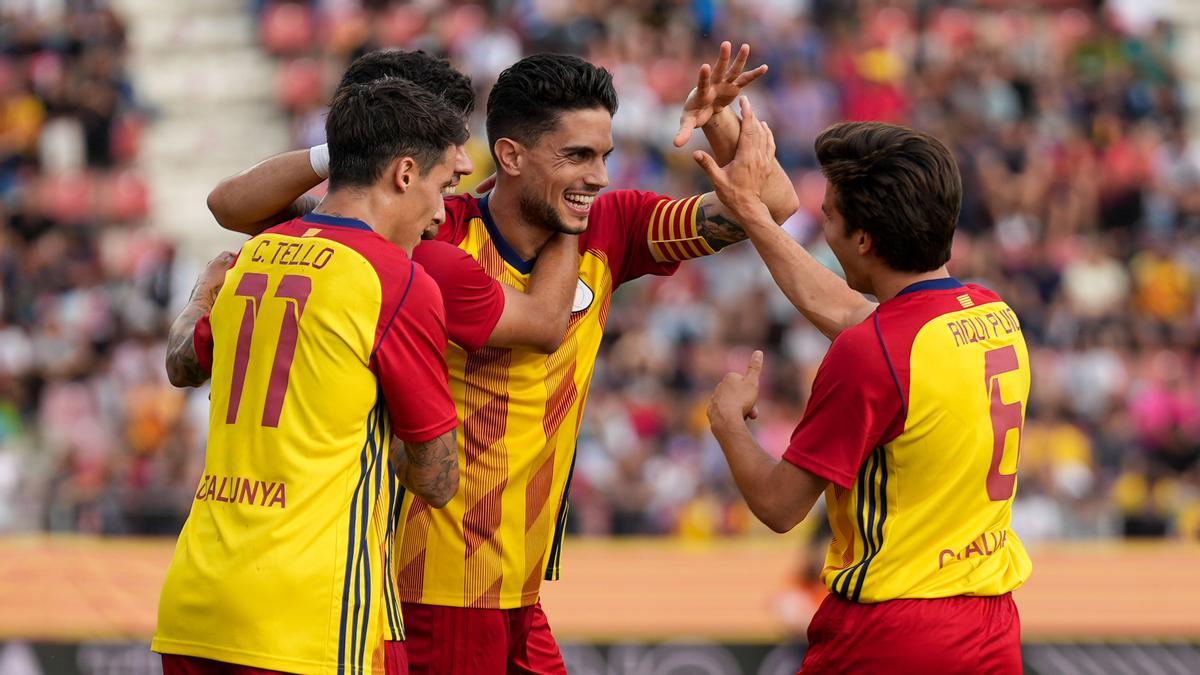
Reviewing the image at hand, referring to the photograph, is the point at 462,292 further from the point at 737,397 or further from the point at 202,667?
the point at 202,667

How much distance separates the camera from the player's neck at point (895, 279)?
467cm

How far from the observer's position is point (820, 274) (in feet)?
16.9

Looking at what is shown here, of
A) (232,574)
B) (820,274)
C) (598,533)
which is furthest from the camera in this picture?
(598,533)

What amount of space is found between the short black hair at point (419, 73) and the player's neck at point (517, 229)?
35 centimetres

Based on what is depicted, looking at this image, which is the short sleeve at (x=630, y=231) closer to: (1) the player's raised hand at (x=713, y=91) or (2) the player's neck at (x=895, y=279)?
(1) the player's raised hand at (x=713, y=91)

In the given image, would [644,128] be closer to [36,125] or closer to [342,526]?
[36,125]

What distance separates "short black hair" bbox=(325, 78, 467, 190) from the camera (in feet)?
14.7

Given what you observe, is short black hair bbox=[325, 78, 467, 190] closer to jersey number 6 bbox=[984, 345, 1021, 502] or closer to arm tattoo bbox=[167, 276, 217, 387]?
arm tattoo bbox=[167, 276, 217, 387]

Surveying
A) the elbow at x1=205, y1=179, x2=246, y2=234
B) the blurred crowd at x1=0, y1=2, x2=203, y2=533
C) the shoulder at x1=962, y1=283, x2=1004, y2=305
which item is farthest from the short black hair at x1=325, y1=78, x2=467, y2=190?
the blurred crowd at x1=0, y1=2, x2=203, y2=533

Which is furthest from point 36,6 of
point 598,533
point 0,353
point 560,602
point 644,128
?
point 560,602

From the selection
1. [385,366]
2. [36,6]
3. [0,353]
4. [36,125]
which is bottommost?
[0,353]

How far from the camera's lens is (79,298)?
48.8ft

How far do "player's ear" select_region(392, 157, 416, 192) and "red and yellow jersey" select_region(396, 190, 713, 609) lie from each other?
2.56 ft

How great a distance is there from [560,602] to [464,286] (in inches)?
219
